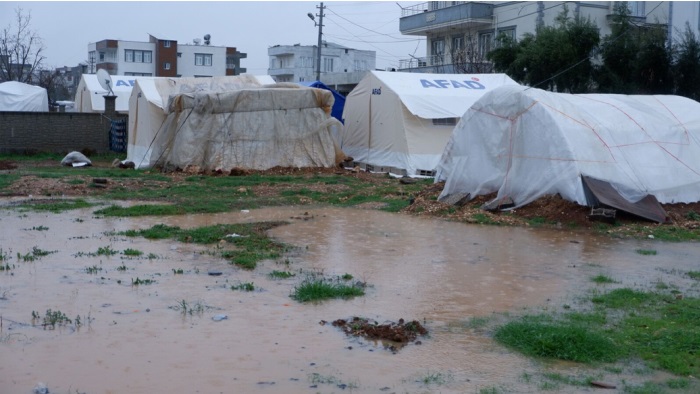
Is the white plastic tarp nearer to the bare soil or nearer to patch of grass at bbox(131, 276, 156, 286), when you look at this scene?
the bare soil

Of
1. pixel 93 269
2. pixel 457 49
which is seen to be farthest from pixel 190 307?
pixel 457 49

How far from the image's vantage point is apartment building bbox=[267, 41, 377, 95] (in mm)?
76875

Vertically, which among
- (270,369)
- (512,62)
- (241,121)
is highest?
(512,62)

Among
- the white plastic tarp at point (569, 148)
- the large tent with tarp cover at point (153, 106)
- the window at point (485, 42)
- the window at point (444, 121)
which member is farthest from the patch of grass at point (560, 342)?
the window at point (485, 42)

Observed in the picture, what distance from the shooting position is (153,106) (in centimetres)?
2514

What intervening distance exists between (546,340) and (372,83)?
18.9 m

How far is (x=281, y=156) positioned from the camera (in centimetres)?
2394

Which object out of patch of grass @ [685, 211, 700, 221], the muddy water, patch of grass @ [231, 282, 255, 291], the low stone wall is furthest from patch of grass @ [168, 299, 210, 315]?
the low stone wall

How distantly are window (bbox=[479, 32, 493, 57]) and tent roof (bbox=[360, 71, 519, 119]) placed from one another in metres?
13.6

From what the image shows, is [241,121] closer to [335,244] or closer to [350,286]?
[335,244]

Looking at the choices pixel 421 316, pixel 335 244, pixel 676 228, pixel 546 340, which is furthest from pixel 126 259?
pixel 676 228

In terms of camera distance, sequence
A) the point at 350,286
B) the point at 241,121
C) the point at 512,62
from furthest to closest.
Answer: the point at 512,62 → the point at 241,121 → the point at 350,286

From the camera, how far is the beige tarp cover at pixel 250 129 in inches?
906

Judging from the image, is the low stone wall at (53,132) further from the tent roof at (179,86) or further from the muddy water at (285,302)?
the muddy water at (285,302)
